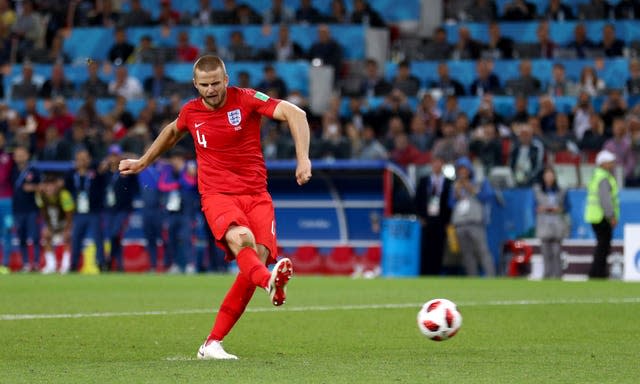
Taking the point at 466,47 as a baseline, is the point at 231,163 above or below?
below

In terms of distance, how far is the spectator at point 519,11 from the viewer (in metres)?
28.3

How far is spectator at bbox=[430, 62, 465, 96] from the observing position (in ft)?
87.3

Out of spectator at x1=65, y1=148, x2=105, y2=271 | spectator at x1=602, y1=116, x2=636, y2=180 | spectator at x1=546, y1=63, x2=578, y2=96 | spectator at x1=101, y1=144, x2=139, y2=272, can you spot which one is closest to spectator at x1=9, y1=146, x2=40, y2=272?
spectator at x1=65, y1=148, x2=105, y2=271

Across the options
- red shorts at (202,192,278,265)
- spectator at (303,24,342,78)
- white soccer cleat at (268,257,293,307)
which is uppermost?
spectator at (303,24,342,78)

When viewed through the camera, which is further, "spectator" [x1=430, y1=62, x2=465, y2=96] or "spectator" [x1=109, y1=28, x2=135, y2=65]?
"spectator" [x1=109, y1=28, x2=135, y2=65]

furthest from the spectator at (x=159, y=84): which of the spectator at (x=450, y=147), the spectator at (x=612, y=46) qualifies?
the spectator at (x=612, y=46)

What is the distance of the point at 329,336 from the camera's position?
11656 mm

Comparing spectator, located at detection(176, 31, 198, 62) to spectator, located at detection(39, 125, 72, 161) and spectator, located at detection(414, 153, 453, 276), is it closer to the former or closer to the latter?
spectator, located at detection(39, 125, 72, 161)

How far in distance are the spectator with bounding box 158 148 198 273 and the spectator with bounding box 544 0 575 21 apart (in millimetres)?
8348

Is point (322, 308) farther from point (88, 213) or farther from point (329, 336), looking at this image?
point (88, 213)

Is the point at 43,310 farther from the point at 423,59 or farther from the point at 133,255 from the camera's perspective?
the point at 423,59

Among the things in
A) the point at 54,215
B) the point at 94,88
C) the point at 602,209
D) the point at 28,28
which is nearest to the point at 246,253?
the point at 602,209

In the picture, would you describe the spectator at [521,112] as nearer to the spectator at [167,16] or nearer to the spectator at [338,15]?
the spectator at [338,15]

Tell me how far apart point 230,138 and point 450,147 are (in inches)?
563
